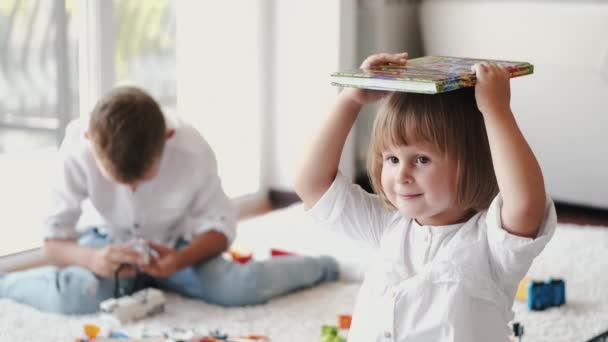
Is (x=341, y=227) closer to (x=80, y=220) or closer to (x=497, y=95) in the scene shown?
(x=497, y=95)

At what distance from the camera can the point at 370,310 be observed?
133cm

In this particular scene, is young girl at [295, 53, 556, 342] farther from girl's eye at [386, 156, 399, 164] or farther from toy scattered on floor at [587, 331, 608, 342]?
toy scattered on floor at [587, 331, 608, 342]

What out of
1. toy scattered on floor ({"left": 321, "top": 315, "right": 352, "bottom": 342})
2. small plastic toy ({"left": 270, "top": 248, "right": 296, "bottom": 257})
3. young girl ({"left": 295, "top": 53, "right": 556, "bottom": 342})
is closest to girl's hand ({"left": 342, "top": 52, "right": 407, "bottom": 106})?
young girl ({"left": 295, "top": 53, "right": 556, "bottom": 342})

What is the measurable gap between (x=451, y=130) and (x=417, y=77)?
0.13m

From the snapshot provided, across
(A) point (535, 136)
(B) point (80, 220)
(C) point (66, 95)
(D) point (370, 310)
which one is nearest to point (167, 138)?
(B) point (80, 220)

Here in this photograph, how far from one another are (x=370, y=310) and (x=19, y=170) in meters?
1.58

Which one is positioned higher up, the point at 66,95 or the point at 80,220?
the point at 66,95

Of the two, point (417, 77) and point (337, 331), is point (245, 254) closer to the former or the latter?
point (337, 331)

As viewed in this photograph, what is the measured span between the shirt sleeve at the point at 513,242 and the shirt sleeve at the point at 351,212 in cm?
19

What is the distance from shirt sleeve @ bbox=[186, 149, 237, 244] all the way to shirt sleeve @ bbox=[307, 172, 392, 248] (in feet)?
2.55

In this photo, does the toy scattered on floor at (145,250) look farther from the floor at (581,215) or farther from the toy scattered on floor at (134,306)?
the floor at (581,215)

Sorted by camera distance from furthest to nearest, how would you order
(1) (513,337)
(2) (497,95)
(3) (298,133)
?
(3) (298,133) → (1) (513,337) → (2) (497,95)

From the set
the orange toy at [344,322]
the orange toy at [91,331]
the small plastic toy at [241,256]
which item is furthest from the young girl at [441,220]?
Answer: the small plastic toy at [241,256]

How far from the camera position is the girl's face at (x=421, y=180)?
1.26m
